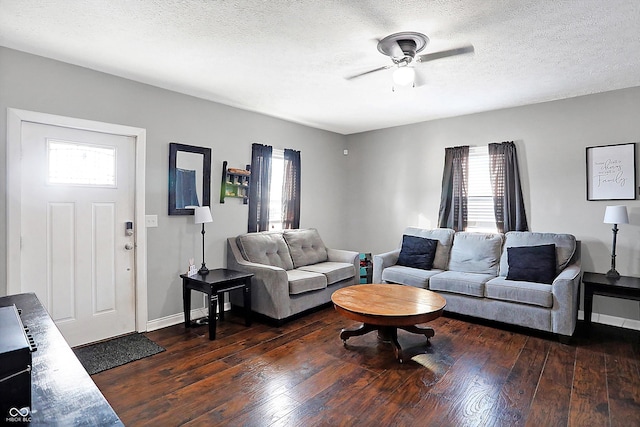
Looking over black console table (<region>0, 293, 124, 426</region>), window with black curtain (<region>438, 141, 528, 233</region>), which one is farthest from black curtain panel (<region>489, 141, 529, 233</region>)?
black console table (<region>0, 293, 124, 426</region>)

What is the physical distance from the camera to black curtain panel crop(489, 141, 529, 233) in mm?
4348

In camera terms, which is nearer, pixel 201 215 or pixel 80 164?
pixel 80 164

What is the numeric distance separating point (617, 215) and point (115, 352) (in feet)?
16.1

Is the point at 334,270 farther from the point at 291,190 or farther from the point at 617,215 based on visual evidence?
the point at 617,215

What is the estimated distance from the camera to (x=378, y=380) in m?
2.63

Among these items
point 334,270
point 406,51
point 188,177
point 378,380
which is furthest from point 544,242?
point 188,177

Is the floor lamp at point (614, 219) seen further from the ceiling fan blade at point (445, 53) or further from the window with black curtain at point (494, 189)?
the ceiling fan blade at point (445, 53)

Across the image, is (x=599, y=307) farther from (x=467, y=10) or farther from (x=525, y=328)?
(x=467, y=10)

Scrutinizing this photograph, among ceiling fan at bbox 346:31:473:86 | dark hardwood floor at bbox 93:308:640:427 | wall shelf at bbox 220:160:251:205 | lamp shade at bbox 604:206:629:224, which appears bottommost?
dark hardwood floor at bbox 93:308:640:427

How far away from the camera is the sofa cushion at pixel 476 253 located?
4.24 m

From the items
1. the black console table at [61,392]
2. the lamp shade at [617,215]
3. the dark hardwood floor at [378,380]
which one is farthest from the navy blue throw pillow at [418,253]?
the black console table at [61,392]

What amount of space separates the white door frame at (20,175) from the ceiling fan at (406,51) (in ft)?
8.17

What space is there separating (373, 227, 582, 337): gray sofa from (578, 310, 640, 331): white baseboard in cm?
48

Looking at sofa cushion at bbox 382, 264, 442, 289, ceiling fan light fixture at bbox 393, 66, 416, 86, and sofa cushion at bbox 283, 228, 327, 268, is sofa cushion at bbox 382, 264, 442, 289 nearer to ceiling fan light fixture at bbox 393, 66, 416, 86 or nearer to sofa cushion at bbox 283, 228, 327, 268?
sofa cushion at bbox 283, 228, 327, 268
